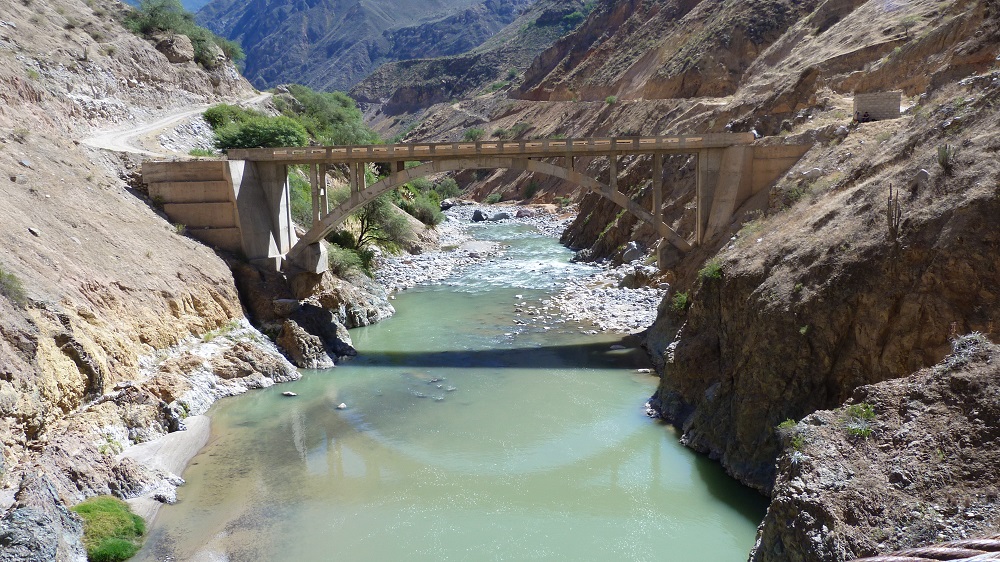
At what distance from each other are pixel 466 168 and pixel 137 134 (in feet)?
51.3

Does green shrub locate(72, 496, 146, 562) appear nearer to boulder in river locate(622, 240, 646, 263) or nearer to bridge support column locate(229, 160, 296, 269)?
bridge support column locate(229, 160, 296, 269)

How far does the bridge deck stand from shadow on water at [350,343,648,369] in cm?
556

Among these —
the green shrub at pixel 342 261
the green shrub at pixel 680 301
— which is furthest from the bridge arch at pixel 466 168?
the green shrub at pixel 680 301

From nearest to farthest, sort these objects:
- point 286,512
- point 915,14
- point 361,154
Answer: point 286,512
point 361,154
point 915,14

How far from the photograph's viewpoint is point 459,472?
13.4m

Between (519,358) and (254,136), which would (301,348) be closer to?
(519,358)

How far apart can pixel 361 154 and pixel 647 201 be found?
1551cm

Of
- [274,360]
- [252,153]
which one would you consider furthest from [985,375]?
[252,153]

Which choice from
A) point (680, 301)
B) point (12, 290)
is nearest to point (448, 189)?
point (680, 301)

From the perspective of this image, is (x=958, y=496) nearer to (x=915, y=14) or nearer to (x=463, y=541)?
(x=463, y=541)

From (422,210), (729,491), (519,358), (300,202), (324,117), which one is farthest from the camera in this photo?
(324,117)

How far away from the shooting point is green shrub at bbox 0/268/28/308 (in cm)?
1272

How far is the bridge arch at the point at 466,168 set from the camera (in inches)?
861

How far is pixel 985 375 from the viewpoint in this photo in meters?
8.05
